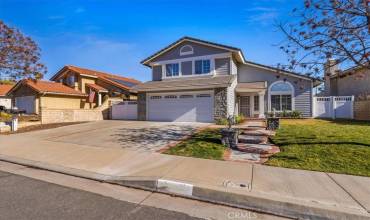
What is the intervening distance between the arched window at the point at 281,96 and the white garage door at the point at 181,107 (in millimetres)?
5952

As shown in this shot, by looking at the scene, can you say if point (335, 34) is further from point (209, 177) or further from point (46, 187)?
point (46, 187)

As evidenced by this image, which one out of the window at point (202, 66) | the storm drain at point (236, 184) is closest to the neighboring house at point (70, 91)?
the window at point (202, 66)

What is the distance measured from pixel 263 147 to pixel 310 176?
2.78m

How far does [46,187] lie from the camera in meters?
5.20

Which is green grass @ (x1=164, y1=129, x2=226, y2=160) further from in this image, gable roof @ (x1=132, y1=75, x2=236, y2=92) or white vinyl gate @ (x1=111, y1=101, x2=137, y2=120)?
white vinyl gate @ (x1=111, y1=101, x2=137, y2=120)

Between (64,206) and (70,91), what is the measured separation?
24.7 metres

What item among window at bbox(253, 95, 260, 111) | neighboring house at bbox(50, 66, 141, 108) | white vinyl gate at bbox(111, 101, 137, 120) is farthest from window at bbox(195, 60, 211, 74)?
neighboring house at bbox(50, 66, 141, 108)

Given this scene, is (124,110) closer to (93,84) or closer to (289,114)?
(93,84)

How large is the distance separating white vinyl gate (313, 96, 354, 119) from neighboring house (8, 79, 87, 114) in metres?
24.1

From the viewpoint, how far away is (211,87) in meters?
16.5

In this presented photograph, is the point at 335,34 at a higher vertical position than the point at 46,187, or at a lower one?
higher

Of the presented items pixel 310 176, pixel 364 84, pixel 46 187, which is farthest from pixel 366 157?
pixel 364 84

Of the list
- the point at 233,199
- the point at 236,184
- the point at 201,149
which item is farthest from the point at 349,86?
the point at 233,199

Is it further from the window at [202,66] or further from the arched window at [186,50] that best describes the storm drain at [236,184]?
the arched window at [186,50]
